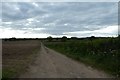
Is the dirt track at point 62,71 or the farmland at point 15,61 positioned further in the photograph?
the farmland at point 15,61

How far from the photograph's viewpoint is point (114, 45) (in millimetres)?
26938

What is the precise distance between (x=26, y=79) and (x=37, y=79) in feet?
1.77

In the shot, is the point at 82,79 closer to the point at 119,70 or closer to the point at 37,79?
the point at 37,79

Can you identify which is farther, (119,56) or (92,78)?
(119,56)

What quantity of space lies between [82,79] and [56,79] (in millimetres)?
1279

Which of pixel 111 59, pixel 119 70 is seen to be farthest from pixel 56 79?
pixel 111 59

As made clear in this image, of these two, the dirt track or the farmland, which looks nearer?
the dirt track

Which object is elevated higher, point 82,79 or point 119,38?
point 119,38

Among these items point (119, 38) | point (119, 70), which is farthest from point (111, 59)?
point (119, 38)

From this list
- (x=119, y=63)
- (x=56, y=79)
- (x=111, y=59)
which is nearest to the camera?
(x=56, y=79)

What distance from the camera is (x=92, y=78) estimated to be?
14086mm

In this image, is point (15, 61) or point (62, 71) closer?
point (62, 71)

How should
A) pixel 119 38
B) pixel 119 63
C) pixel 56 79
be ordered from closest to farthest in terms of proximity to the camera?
pixel 56 79, pixel 119 63, pixel 119 38

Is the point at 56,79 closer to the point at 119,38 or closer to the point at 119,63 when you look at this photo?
the point at 119,63
